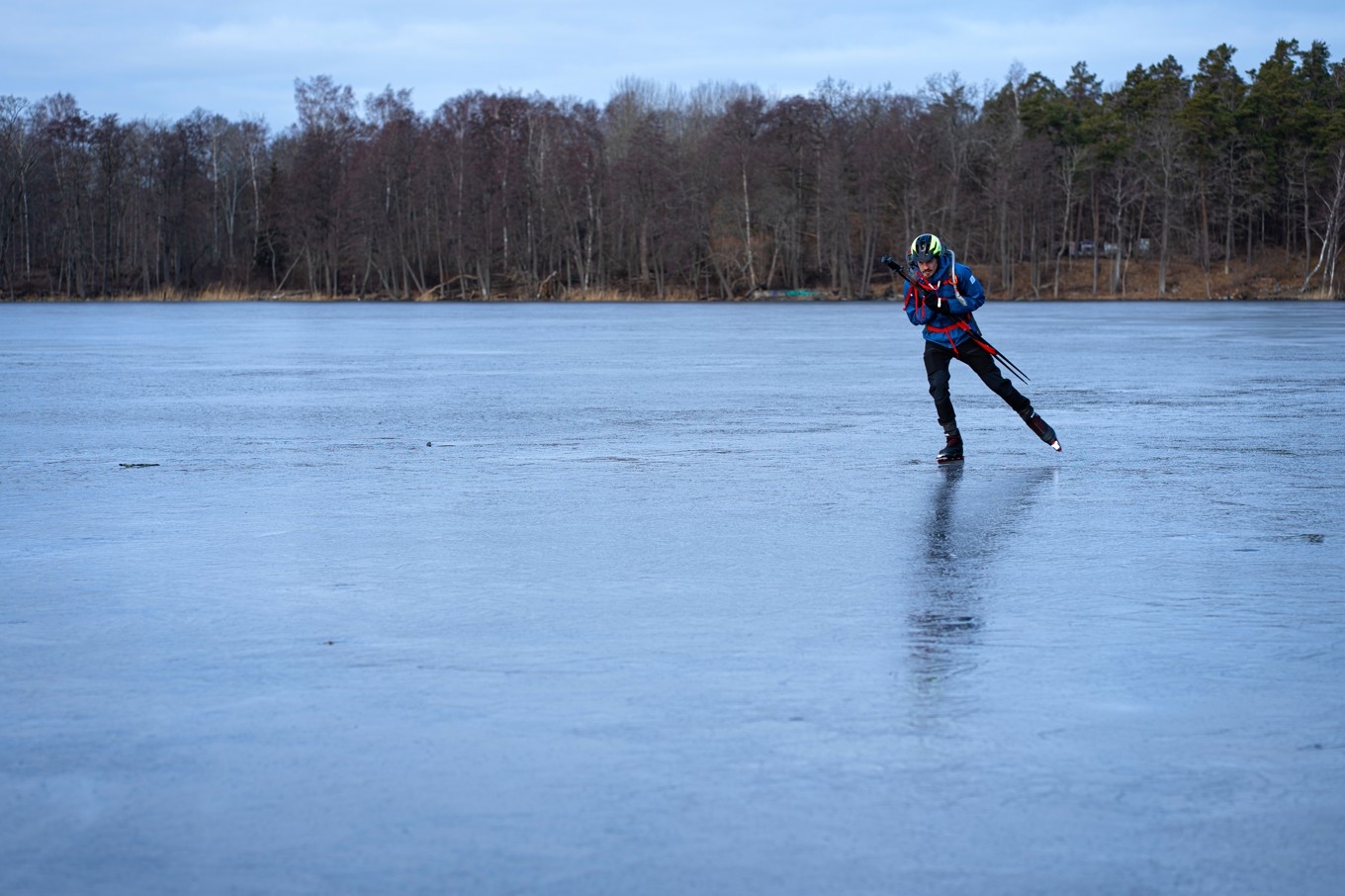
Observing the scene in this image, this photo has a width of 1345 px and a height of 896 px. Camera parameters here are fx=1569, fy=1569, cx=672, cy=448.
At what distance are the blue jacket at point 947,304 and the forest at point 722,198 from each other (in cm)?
7505

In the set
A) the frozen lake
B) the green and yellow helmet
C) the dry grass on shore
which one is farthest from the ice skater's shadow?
the dry grass on shore

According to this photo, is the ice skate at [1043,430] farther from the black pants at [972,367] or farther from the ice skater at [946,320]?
the black pants at [972,367]

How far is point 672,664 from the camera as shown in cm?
541

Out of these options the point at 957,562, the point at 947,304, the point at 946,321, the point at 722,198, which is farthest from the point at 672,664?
the point at 722,198

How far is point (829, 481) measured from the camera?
1043 centimetres

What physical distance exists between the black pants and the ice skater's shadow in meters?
0.84

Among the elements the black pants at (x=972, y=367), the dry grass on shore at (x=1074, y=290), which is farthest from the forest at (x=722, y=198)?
the black pants at (x=972, y=367)

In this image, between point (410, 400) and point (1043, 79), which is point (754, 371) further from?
point (1043, 79)

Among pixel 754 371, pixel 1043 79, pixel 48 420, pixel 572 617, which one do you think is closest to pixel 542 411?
pixel 48 420

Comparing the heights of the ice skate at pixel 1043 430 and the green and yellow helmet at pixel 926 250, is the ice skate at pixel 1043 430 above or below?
below

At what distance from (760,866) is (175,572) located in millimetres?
4418

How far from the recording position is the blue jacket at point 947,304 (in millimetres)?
12164

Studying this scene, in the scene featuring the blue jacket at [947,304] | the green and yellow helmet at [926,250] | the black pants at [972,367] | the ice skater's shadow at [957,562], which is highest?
the green and yellow helmet at [926,250]

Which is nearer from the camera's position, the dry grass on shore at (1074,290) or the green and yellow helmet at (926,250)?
the green and yellow helmet at (926,250)
